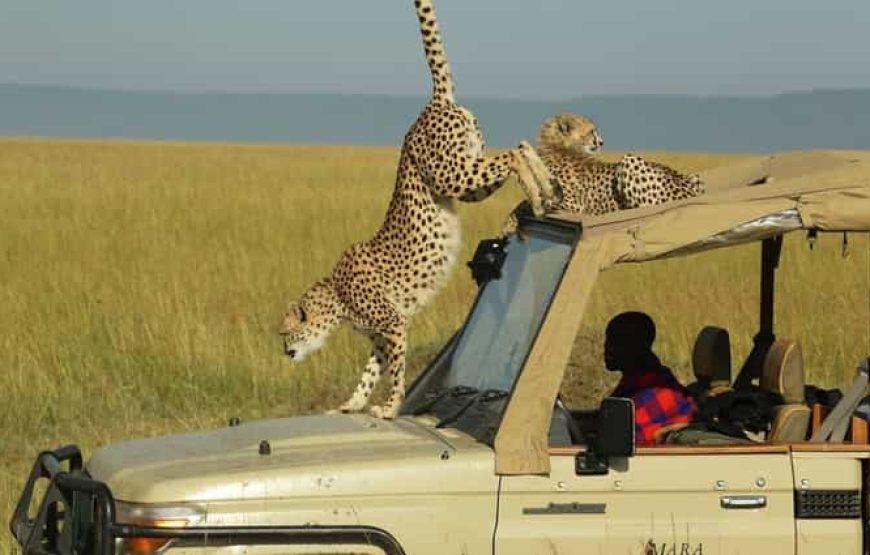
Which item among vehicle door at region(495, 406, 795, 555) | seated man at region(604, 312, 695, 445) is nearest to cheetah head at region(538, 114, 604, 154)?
seated man at region(604, 312, 695, 445)

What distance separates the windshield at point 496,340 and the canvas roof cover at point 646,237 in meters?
0.09

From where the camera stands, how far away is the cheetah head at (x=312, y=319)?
7586 mm

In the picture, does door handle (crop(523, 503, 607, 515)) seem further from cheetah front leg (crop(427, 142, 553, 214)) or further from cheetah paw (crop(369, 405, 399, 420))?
cheetah front leg (crop(427, 142, 553, 214))

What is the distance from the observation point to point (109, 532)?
434 centimetres

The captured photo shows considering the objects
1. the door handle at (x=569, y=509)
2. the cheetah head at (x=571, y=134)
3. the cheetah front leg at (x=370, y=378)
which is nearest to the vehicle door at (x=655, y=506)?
the door handle at (x=569, y=509)

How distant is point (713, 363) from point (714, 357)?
19 mm

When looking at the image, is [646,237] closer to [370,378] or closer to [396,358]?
[396,358]

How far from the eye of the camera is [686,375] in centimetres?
1002

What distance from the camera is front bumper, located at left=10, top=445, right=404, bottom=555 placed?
14.1ft

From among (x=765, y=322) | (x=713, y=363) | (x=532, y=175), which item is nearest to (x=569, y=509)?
(x=713, y=363)

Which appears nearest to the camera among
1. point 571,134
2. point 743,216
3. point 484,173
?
point 743,216

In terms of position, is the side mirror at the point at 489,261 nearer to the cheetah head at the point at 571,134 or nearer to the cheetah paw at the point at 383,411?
the cheetah paw at the point at 383,411

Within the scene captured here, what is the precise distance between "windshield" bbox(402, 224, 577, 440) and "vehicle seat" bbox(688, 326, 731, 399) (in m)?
0.73

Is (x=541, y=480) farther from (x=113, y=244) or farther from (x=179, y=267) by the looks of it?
(x=113, y=244)
